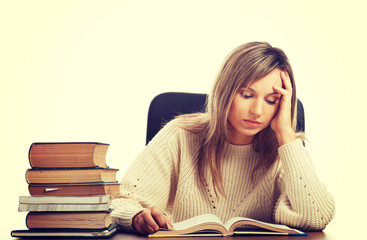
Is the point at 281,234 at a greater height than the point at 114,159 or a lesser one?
greater

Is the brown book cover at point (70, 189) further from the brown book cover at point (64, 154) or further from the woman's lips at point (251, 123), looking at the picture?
the woman's lips at point (251, 123)

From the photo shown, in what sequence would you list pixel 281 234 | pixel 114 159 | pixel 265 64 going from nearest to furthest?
pixel 281 234
pixel 265 64
pixel 114 159

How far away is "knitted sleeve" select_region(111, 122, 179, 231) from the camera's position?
1.37m

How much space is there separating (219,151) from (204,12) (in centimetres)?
167

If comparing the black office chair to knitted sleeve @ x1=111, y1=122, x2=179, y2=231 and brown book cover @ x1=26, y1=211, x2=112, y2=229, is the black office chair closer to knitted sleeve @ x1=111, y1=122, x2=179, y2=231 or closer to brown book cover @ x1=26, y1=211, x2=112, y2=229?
knitted sleeve @ x1=111, y1=122, x2=179, y2=231

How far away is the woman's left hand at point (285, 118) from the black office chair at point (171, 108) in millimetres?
328

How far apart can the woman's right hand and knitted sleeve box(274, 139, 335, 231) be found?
43 centimetres

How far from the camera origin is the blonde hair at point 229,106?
1.40 metres

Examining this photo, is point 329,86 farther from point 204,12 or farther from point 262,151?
point 262,151

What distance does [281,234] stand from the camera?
1067mm

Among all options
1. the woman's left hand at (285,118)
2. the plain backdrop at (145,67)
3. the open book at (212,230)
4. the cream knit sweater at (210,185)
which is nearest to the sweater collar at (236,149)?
the cream knit sweater at (210,185)

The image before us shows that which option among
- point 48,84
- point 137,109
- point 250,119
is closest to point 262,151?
point 250,119

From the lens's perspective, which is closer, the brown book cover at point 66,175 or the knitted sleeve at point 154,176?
the brown book cover at point 66,175

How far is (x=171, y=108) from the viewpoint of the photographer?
1.80 meters
